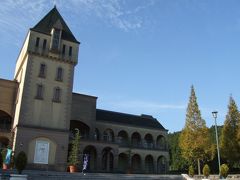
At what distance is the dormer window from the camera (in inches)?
1507

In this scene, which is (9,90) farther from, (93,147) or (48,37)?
(93,147)

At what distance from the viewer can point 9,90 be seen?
38.8m

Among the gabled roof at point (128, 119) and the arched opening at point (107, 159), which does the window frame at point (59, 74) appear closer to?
the gabled roof at point (128, 119)

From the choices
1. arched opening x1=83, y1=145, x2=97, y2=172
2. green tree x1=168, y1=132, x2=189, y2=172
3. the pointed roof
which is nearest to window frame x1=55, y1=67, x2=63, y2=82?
the pointed roof

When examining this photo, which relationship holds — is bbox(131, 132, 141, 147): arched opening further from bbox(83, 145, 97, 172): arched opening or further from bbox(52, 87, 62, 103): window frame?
bbox(52, 87, 62, 103): window frame

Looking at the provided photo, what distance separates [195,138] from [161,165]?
1358 centimetres

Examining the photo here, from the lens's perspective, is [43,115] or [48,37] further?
[48,37]

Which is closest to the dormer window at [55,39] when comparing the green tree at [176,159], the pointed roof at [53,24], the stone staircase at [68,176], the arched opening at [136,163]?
the pointed roof at [53,24]

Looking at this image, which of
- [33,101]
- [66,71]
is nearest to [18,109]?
[33,101]

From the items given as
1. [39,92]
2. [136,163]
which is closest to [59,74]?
[39,92]

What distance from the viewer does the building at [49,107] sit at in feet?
113

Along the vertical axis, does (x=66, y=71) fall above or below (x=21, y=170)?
above

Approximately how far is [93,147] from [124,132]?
32.6 feet

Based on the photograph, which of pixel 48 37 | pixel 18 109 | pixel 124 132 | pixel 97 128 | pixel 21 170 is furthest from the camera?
pixel 124 132
